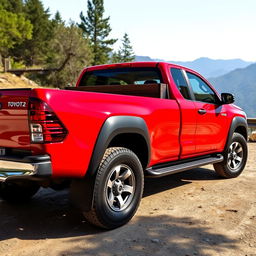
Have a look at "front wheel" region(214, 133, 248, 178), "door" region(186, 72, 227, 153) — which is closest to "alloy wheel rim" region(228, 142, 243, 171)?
"front wheel" region(214, 133, 248, 178)

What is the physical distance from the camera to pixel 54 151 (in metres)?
2.67

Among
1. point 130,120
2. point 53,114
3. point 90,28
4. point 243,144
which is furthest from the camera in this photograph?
point 90,28

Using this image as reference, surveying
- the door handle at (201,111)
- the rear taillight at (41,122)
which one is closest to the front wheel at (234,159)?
the door handle at (201,111)

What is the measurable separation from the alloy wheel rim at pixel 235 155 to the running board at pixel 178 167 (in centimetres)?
49

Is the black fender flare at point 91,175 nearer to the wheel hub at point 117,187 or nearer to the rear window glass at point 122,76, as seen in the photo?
the wheel hub at point 117,187

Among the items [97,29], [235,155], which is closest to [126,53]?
[97,29]

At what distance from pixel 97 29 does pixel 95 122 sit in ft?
178

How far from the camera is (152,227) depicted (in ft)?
10.8

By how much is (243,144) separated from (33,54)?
55.2 metres

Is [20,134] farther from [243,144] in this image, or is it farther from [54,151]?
[243,144]

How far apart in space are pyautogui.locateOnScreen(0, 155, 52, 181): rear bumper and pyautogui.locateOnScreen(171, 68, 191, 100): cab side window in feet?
7.71

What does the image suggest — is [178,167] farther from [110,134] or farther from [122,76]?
[122,76]

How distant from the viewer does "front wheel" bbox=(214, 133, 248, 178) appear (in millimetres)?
5363

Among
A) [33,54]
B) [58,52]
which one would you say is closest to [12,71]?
[58,52]
